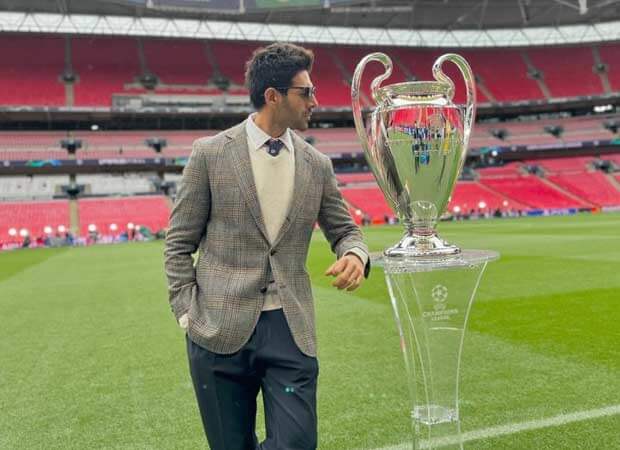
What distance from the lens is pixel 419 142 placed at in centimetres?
207

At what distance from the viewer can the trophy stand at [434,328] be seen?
2.05m

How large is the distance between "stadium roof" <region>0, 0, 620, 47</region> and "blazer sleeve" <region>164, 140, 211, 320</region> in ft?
97.7

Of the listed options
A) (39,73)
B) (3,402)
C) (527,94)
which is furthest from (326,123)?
(3,402)

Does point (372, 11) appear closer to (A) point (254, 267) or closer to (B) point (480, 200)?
(B) point (480, 200)

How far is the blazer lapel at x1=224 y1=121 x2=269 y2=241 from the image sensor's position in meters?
1.95

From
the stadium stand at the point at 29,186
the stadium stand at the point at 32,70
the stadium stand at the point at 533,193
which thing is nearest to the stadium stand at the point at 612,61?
the stadium stand at the point at 533,193

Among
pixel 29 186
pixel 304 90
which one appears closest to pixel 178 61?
pixel 29 186

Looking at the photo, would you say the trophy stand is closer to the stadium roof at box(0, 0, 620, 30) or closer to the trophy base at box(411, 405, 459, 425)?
the trophy base at box(411, 405, 459, 425)

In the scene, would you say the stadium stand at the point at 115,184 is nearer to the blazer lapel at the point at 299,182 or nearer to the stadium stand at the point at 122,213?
the stadium stand at the point at 122,213

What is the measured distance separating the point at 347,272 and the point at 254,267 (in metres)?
0.32

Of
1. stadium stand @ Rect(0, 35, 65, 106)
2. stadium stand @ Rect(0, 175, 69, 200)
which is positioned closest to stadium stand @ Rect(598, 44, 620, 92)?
stadium stand @ Rect(0, 35, 65, 106)

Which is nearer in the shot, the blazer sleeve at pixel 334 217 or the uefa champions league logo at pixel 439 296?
the uefa champions league logo at pixel 439 296

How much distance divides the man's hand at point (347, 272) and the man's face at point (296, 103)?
508mm

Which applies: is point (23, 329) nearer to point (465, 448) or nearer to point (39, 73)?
point (465, 448)
